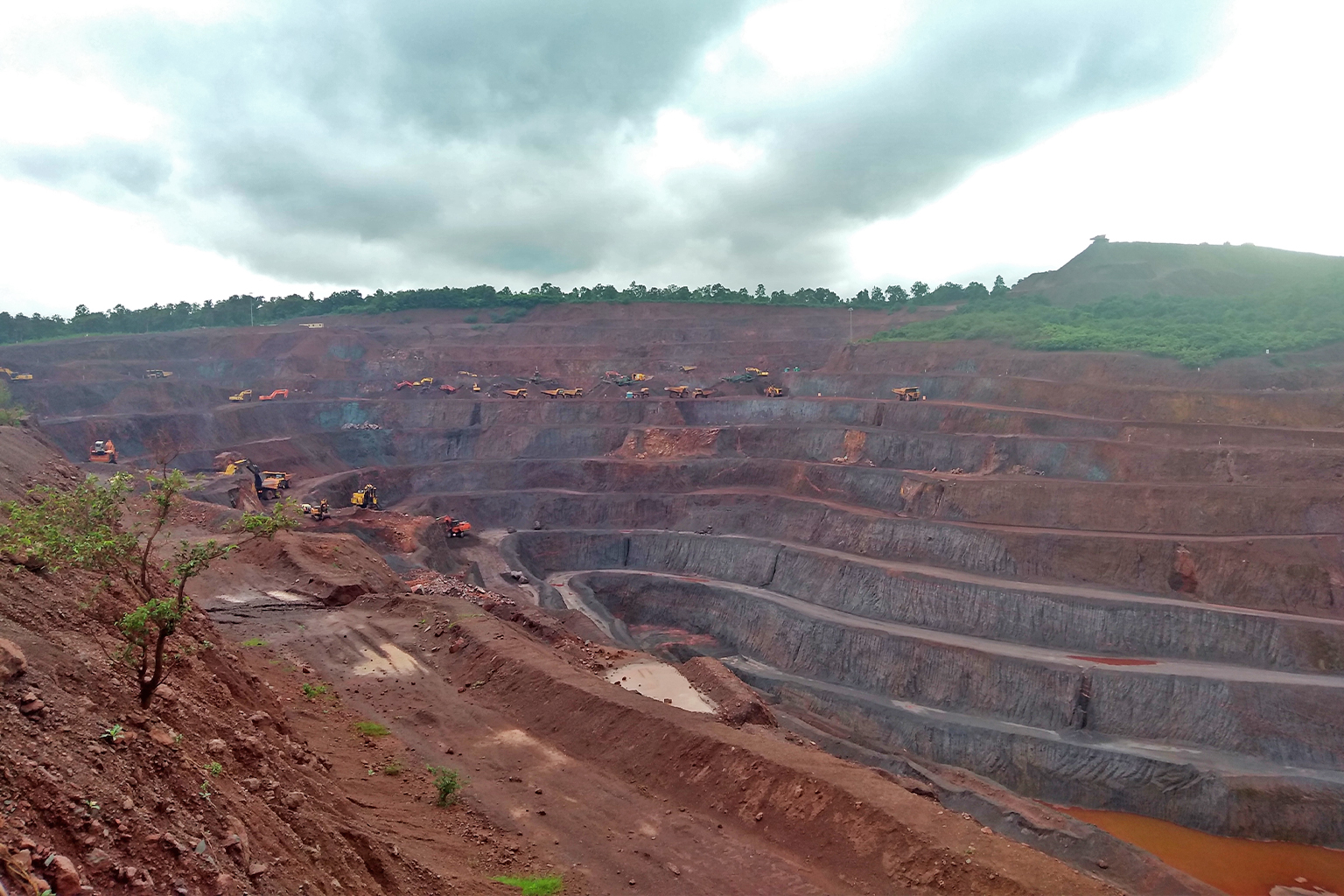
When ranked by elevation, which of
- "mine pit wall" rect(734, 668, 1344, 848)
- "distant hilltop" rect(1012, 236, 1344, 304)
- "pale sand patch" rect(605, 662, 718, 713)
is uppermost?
"distant hilltop" rect(1012, 236, 1344, 304)

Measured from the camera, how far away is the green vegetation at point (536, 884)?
1212cm

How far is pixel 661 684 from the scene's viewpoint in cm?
2434

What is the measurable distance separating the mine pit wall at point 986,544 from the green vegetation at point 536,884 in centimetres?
3499

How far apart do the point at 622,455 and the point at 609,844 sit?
51751 millimetres

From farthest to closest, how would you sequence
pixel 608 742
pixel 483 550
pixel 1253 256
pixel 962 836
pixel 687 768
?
pixel 1253 256
pixel 483 550
pixel 608 742
pixel 687 768
pixel 962 836

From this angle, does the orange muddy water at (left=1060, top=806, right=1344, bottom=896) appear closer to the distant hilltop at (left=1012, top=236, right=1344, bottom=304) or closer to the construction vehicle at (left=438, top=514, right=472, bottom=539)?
the construction vehicle at (left=438, top=514, right=472, bottom=539)

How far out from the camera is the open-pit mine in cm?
2527

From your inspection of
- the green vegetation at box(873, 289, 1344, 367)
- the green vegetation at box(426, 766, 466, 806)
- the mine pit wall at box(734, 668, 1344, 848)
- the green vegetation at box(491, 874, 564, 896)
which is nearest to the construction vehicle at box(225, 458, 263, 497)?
the mine pit wall at box(734, 668, 1344, 848)

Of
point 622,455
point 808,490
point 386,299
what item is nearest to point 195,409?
point 622,455

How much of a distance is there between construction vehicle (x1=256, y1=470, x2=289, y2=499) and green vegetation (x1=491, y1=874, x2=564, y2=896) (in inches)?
1754

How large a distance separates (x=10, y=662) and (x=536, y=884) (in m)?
8.29

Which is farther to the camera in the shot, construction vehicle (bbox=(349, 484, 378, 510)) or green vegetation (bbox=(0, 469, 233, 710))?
construction vehicle (bbox=(349, 484, 378, 510))

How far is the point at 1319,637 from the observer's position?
31.6 m

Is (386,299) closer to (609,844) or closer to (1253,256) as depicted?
(609,844)
